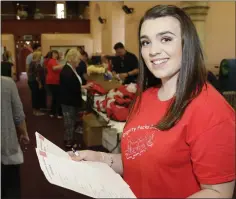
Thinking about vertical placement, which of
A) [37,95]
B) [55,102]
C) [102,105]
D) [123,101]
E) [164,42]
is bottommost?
[55,102]

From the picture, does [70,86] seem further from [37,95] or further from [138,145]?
[138,145]

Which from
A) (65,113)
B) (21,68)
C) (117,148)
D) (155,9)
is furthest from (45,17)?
(155,9)

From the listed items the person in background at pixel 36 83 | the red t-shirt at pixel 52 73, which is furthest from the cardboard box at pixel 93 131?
the person in background at pixel 36 83

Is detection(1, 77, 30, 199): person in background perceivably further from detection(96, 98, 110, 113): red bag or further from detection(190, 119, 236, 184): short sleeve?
detection(190, 119, 236, 184): short sleeve

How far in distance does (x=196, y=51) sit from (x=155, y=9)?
0.53 ft

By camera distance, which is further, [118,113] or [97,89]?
[97,89]

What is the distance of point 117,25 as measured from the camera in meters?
9.16

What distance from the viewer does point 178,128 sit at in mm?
828

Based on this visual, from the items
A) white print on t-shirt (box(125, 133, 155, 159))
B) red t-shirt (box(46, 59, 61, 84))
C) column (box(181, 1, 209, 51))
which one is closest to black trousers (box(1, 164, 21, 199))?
white print on t-shirt (box(125, 133, 155, 159))

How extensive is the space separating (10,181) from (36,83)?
4110 mm

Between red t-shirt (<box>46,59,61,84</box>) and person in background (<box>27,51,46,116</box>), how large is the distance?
0.48 m

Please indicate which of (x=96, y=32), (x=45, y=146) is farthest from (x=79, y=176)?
(x=96, y=32)

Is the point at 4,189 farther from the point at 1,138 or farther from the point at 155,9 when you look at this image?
the point at 155,9

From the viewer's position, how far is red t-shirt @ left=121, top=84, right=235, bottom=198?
2.48 ft
